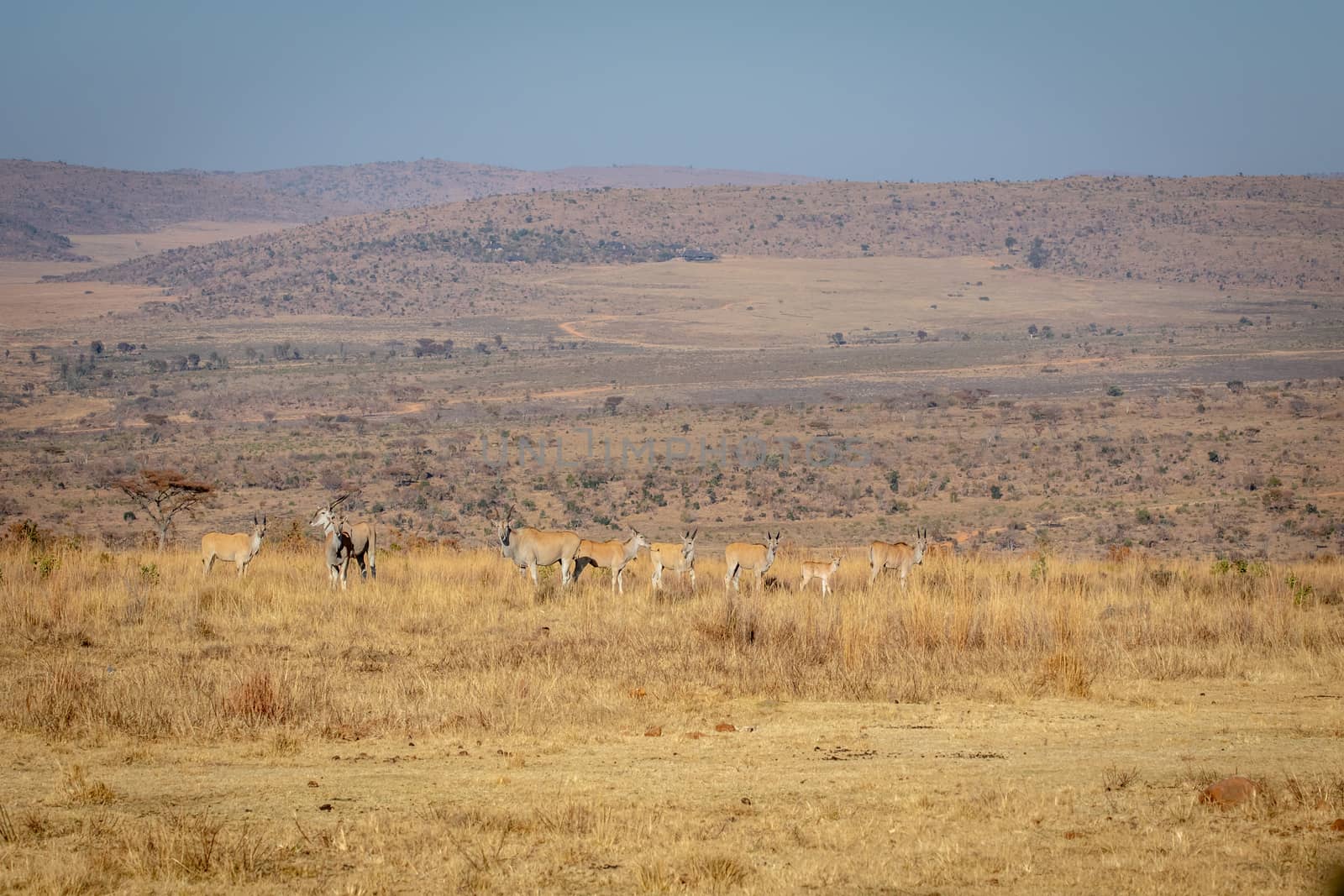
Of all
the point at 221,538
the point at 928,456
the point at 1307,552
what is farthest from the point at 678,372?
the point at 221,538

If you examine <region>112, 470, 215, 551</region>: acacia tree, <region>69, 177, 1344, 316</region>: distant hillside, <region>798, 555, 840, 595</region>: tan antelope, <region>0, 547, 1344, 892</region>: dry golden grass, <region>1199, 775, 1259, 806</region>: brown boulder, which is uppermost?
<region>69, 177, 1344, 316</region>: distant hillside

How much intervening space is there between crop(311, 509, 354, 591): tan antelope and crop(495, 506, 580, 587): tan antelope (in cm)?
210

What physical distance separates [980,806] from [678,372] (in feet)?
221

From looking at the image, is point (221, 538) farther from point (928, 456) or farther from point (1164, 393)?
point (1164, 393)

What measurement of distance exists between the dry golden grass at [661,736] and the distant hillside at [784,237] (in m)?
94.7

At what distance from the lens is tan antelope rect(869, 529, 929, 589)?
20.2 meters

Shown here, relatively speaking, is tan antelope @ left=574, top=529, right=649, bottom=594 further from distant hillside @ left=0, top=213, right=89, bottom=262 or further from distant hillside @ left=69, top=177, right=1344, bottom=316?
distant hillside @ left=0, top=213, right=89, bottom=262

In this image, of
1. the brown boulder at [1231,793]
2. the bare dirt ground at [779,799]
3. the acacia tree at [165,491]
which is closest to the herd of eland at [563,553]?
the bare dirt ground at [779,799]

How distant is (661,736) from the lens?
10.8 metres

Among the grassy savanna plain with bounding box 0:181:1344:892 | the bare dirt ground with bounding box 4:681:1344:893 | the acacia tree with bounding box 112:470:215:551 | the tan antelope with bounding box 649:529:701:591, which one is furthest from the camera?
the acacia tree with bounding box 112:470:215:551

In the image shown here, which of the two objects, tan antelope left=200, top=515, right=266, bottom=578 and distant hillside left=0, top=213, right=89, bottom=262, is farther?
distant hillside left=0, top=213, right=89, bottom=262

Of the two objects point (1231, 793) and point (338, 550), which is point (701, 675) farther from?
point (338, 550)

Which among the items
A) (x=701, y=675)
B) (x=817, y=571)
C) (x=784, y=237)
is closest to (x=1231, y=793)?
(x=701, y=675)

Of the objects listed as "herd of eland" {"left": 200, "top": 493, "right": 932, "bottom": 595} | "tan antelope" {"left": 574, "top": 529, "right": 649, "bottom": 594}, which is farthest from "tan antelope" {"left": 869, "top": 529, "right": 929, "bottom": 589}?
"tan antelope" {"left": 574, "top": 529, "right": 649, "bottom": 594}
